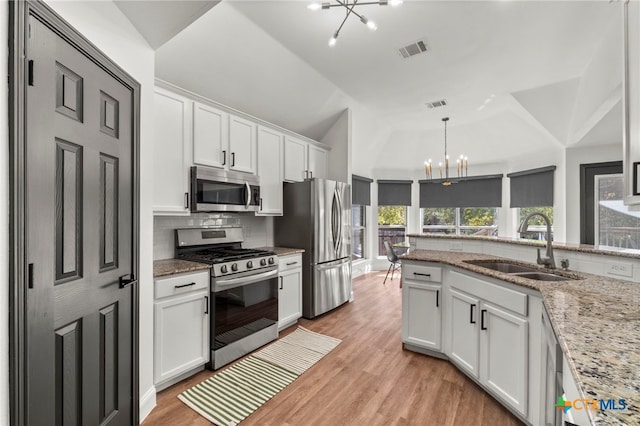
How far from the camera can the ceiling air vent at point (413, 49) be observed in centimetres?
301

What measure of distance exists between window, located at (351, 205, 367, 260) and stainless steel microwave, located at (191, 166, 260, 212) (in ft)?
11.1

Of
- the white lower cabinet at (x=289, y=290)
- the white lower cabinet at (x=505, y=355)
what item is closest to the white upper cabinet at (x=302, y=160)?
the white lower cabinet at (x=289, y=290)

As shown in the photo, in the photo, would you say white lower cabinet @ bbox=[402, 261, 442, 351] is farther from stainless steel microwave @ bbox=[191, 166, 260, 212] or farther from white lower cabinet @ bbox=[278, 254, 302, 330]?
stainless steel microwave @ bbox=[191, 166, 260, 212]

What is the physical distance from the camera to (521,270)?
251 centimetres

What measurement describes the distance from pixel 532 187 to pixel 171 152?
18.7ft

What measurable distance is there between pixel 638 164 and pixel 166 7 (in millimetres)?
2390

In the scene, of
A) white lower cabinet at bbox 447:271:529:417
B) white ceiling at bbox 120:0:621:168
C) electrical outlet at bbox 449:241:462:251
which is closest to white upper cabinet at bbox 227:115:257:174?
white ceiling at bbox 120:0:621:168

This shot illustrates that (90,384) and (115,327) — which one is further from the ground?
(115,327)

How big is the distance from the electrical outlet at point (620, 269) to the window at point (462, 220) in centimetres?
441

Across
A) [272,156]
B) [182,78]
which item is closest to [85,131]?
[182,78]

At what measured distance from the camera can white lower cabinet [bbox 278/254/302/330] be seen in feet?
10.9

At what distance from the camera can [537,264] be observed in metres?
2.40

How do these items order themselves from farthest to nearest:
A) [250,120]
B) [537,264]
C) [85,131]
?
1. [250,120]
2. [537,264]
3. [85,131]

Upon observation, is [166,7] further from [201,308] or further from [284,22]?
[201,308]
